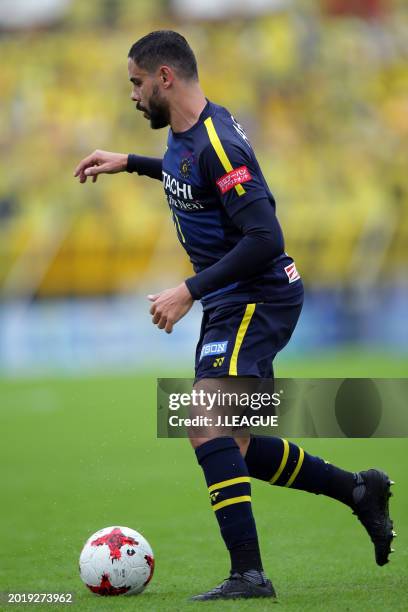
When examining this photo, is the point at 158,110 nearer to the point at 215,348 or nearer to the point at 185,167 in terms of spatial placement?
the point at 185,167

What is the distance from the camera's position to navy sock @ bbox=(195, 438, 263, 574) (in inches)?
147

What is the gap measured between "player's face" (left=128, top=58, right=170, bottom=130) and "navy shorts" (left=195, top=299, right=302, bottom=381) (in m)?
0.75

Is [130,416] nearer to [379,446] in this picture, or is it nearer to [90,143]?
[379,446]

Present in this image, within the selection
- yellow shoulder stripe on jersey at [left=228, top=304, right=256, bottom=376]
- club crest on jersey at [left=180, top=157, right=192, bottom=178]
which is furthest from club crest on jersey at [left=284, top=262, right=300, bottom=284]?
club crest on jersey at [left=180, top=157, right=192, bottom=178]

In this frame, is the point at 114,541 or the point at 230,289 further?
the point at 230,289

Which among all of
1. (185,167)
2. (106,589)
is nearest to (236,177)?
(185,167)

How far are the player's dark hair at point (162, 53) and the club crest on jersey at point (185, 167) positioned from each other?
1.00 ft

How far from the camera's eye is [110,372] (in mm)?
16656

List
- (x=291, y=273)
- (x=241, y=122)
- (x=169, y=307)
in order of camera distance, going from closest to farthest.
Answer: (x=169, y=307)
(x=291, y=273)
(x=241, y=122)

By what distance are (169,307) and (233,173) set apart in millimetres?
521

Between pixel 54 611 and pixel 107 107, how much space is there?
717 inches

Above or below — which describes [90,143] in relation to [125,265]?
above

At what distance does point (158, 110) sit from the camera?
4055 millimetres

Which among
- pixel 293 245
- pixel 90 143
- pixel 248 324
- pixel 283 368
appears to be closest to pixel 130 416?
pixel 283 368
